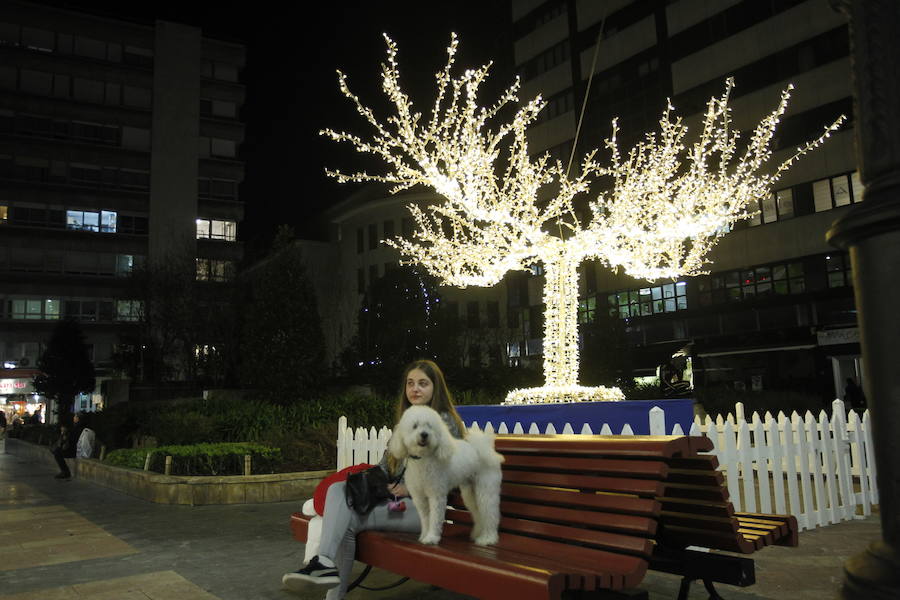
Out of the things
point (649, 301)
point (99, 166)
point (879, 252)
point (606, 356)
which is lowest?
point (879, 252)

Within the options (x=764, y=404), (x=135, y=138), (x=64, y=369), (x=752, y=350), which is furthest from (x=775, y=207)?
(x=135, y=138)

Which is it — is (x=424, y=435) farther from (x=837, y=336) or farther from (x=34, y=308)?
(x=34, y=308)

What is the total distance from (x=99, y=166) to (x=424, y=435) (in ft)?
172

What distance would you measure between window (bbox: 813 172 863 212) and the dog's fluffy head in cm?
3099

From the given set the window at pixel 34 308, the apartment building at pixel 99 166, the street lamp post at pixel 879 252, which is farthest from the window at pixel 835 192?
the window at pixel 34 308

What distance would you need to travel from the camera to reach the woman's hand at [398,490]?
4.59 m

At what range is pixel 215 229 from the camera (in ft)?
170

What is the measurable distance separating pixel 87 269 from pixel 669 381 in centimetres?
4533

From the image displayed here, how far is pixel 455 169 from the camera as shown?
34.9ft

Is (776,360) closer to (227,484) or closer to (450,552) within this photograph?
(227,484)

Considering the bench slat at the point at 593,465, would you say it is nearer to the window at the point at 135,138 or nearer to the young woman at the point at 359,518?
the young woman at the point at 359,518

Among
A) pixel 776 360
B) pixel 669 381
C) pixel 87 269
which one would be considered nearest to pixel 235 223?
pixel 87 269

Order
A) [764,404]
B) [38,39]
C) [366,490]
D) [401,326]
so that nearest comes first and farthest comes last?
[366,490], [764,404], [401,326], [38,39]

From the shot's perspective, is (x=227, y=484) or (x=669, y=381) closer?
(x=227, y=484)
